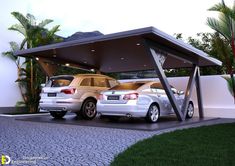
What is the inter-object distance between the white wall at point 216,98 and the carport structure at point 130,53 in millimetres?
986

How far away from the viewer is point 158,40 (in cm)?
1017

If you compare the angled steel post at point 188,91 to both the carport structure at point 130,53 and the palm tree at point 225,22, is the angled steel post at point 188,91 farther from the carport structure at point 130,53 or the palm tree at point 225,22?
the palm tree at point 225,22

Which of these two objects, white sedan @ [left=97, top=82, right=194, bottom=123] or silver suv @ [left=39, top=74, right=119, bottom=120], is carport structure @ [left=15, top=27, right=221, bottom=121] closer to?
white sedan @ [left=97, top=82, right=194, bottom=123]

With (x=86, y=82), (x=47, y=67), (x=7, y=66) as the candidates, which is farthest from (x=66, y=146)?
(x=7, y=66)

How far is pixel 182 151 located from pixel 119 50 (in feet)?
23.7

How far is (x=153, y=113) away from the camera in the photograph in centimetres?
1038

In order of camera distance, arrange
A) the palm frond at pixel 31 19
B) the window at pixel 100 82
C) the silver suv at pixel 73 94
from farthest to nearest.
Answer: the palm frond at pixel 31 19 → the window at pixel 100 82 → the silver suv at pixel 73 94

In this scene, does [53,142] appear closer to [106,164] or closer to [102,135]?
[102,135]

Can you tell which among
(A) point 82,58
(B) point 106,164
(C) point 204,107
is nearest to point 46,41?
(A) point 82,58

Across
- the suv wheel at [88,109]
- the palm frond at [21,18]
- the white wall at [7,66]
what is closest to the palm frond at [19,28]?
the palm frond at [21,18]

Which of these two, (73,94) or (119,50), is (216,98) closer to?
(119,50)

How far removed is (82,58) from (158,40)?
5.34 meters

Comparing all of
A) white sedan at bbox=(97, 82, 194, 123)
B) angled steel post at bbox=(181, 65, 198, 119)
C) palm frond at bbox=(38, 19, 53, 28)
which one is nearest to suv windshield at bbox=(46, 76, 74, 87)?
white sedan at bbox=(97, 82, 194, 123)

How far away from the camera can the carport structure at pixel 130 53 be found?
9.81 metres
